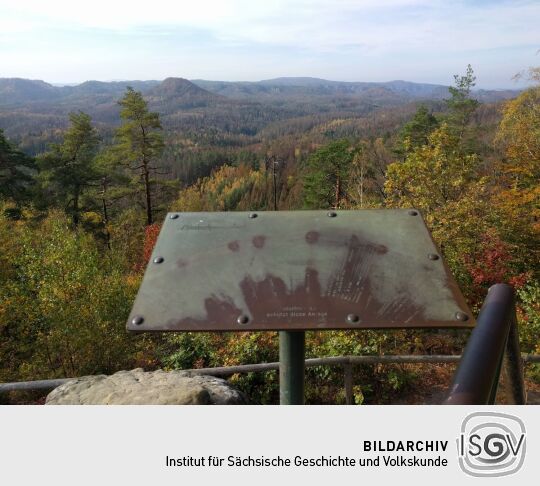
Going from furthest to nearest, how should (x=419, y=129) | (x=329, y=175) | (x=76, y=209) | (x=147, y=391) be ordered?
(x=329, y=175) → (x=419, y=129) → (x=76, y=209) → (x=147, y=391)

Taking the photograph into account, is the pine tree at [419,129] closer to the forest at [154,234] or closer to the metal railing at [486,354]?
the forest at [154,234]

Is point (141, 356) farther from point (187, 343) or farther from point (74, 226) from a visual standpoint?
point (74, 226)

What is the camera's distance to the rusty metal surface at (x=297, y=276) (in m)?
1.76

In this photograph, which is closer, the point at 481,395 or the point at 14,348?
the point at 481,395

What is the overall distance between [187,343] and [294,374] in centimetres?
795

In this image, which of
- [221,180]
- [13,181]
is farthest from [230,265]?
[221,180]

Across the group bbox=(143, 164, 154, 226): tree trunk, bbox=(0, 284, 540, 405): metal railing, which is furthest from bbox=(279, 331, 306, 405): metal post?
bbox=(143, 164, 154, 226): tree trunk

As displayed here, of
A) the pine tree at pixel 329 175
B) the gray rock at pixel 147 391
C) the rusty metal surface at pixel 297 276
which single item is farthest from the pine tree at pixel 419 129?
the rusty metal surface at pixel 297 276

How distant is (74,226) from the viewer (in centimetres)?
2494

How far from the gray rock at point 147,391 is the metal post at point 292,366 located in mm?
1731

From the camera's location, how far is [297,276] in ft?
6.32

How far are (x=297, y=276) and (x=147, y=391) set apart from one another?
242cm

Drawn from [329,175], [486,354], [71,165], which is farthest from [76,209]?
[486,354]

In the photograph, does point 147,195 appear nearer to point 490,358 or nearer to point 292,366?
point 292,366
